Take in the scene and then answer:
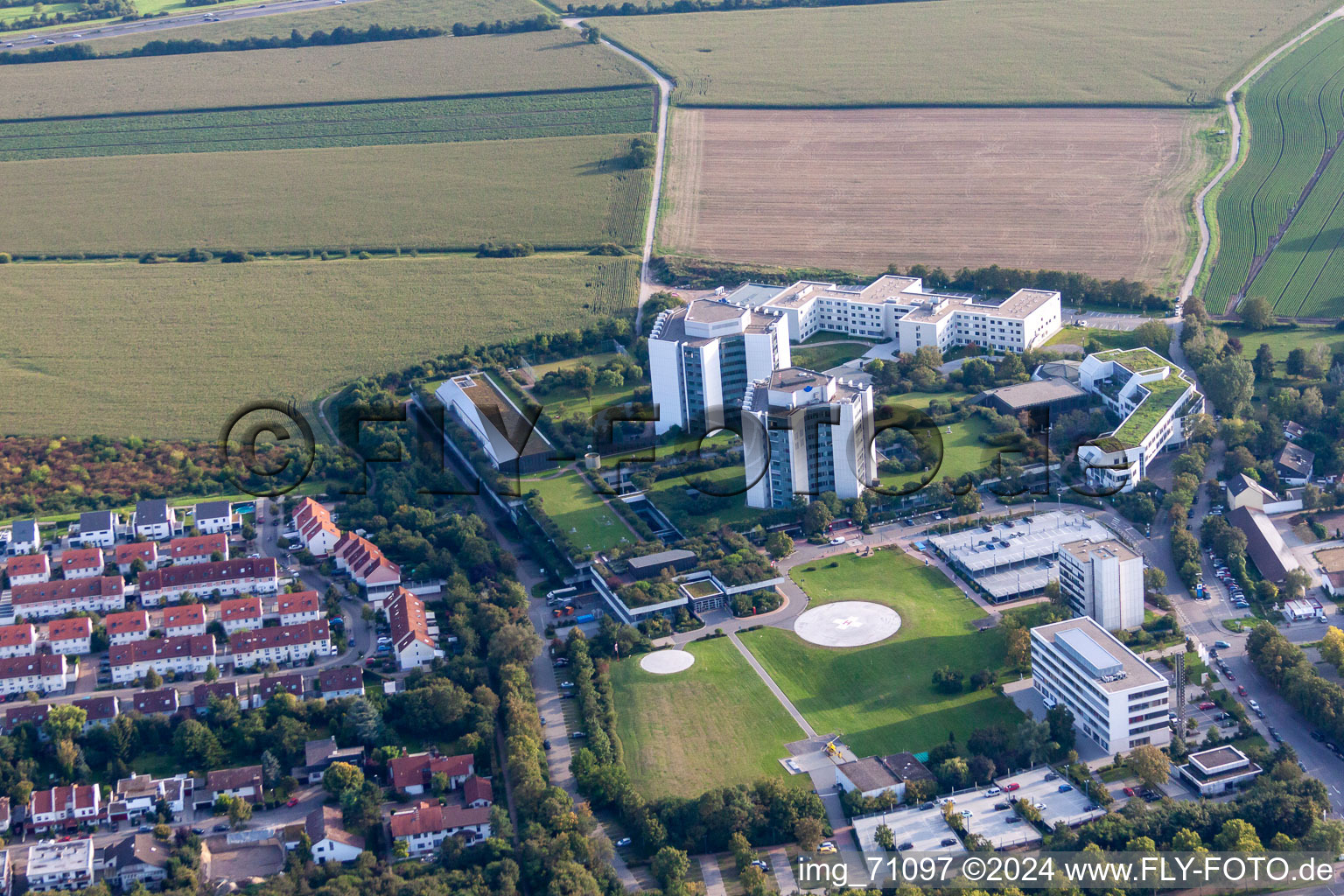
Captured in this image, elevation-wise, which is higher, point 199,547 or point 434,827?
point 199,547

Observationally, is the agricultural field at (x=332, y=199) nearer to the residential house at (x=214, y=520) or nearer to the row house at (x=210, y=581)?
the residential house at (x=214, y=520)

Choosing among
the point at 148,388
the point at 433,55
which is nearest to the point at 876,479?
the point at 148,388

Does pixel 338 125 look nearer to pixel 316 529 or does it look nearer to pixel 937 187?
pixel 937 187

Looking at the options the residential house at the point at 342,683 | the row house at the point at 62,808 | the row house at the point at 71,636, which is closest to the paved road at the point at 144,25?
the row house at the point at 71,636

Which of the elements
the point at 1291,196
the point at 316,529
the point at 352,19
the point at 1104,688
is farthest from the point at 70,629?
the point at 352,19

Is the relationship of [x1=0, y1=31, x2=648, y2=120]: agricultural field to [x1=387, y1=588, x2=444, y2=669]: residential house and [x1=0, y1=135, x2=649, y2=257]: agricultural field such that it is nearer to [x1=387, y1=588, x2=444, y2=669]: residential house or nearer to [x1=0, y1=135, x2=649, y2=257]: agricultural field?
[x1=0, y1=135, x2=649, y2=257]: agricultural field

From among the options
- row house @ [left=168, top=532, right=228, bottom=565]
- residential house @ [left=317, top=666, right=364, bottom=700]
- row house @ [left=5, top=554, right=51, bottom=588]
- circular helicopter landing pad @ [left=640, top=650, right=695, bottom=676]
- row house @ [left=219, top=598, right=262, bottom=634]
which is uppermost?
row house @ [left=5, top=554, right=51, bottom=588]

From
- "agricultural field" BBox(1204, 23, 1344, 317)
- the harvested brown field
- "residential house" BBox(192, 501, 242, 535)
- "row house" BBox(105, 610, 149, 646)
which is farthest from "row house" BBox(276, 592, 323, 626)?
"agricultural field" BBox(1204, 23, 1344, 317)
